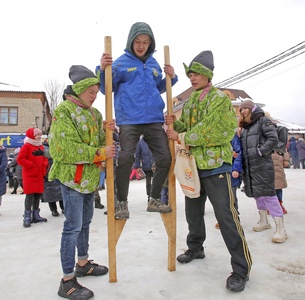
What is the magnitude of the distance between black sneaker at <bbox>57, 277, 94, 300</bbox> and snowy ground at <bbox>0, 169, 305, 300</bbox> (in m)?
0.09

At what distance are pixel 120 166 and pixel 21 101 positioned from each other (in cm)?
2804

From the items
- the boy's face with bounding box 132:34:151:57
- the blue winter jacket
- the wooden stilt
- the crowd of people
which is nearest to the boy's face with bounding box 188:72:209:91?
the crowd of people

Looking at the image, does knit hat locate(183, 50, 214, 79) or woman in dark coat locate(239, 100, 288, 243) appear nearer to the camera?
knit hat locate(183, 50, 214, 79)

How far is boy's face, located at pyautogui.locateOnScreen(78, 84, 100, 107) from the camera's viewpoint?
106 inches

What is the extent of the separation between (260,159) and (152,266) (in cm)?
222

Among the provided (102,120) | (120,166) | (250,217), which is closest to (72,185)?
(120,166)

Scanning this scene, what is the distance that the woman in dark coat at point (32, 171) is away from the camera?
17.5 feet

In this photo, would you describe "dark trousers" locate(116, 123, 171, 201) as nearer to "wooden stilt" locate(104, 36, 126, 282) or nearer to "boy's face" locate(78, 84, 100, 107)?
"wooden stilt" locate(104, 36, 126, 282)

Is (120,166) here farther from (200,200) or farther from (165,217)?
(200,200)

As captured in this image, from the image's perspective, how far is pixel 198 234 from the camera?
3197 millimetres

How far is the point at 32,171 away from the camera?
17.8ft

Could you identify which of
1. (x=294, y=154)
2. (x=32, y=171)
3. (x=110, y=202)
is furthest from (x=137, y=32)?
(x=294, y=154)

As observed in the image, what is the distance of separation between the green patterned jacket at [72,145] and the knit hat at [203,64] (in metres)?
1.21

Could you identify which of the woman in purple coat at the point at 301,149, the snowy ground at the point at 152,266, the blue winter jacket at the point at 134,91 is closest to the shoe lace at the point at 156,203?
the snowy ground at the point at 152,266
